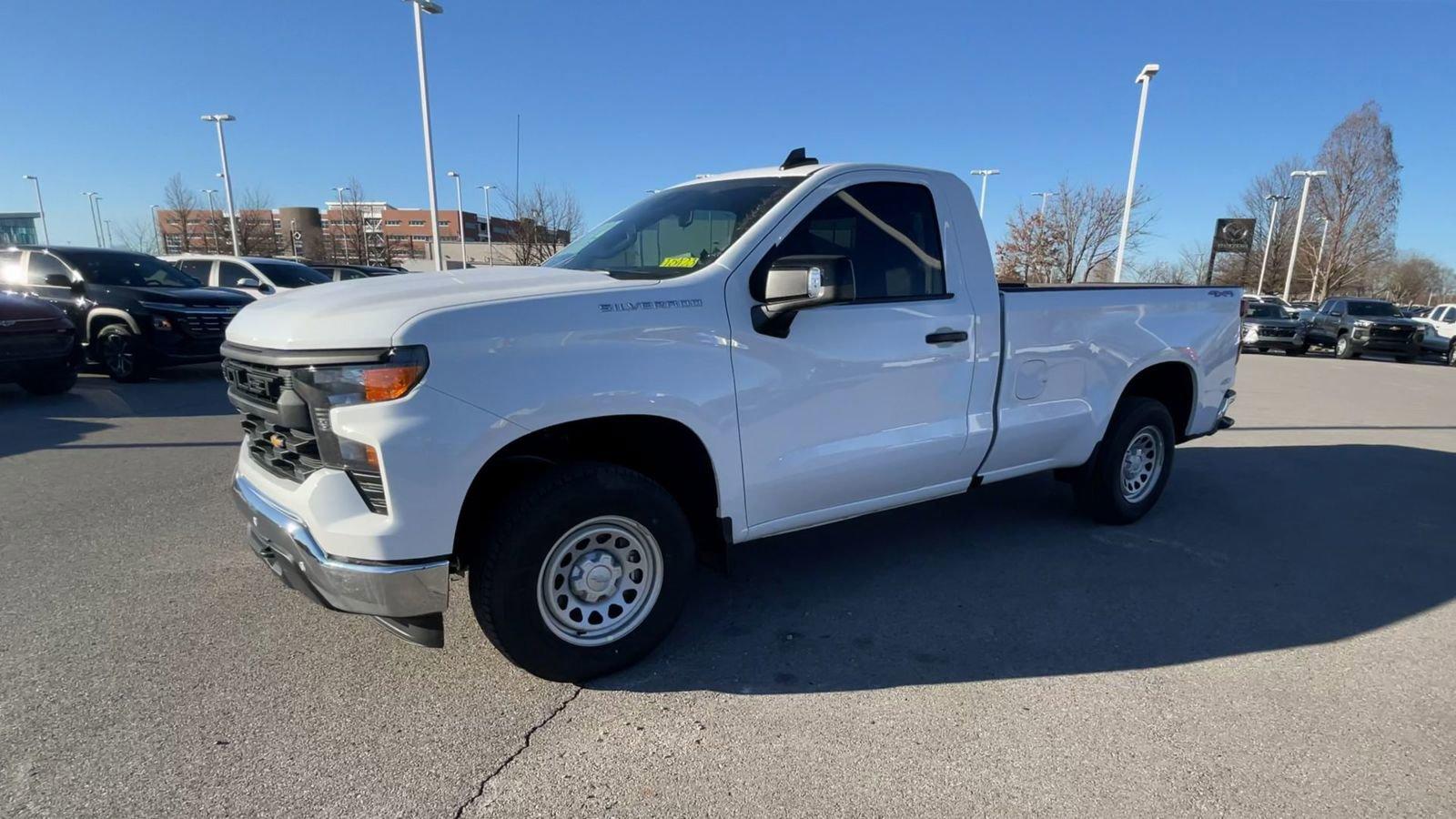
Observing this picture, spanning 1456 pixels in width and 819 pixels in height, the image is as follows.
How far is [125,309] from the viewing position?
986 centimetres

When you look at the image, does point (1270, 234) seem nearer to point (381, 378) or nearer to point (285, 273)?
point (285, 273)

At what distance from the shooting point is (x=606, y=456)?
3.18 metres

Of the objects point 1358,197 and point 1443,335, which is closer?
point 1443,335

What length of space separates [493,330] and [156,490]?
4.40 metres

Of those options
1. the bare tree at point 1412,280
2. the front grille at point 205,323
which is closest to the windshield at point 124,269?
the front grille at point 205,323

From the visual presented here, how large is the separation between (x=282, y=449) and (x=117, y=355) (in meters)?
9.79

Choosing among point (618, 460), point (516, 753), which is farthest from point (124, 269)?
point (516, 753)

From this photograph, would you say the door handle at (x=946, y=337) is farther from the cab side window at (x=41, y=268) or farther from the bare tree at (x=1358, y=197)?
the bare tree at (x=1358, y=197)

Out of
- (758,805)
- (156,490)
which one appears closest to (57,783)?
(758,805)

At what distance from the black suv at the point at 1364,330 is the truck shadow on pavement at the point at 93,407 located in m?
27.2

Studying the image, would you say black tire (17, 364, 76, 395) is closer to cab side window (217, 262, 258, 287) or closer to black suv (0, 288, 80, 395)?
black suv (0, 288, 80, 395)

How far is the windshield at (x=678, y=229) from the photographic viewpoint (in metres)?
3.30

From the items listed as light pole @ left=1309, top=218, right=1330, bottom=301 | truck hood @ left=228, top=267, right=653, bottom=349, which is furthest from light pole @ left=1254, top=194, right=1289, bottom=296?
truck hood @ left=228, top=267, right=653, bottom=349

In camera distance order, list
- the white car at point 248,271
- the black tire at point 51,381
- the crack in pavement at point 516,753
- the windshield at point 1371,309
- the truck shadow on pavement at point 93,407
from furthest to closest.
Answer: the windshield at point 1371,309 → the white car at point 248,271 → the black tire at point 51,381 → the truck shadow on pavement at point 93,407 → the crack in pavement at point 516,753
